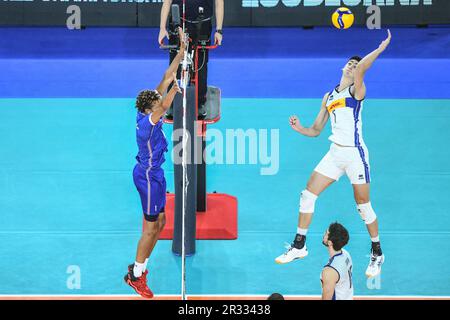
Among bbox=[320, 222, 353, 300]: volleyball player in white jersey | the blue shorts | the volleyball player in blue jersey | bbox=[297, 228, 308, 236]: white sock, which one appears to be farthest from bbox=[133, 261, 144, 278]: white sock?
bbox=[320, 222, 353, 300]: volleyball player in white jersey

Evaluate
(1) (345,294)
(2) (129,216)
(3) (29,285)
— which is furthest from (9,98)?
(1) (345,294)

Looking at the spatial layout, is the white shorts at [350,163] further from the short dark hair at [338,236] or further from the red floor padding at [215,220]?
the red floor padding at [215,220]

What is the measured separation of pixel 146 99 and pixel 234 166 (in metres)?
3.75

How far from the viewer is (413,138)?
1216 cm

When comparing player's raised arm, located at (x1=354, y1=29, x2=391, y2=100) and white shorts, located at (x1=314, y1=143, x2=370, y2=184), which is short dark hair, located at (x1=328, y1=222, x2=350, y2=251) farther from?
player's raised arm, located at (x1=354, y1=29, x2=391, y2=100)

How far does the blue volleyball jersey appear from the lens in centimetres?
789

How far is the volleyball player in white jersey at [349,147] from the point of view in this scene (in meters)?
8.06

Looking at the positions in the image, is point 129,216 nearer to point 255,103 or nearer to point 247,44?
point 255,103

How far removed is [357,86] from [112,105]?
6.67 meters

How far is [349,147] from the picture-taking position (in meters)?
8.16

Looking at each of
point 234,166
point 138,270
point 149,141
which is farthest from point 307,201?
point 234,166

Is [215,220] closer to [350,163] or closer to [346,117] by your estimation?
[350,163]

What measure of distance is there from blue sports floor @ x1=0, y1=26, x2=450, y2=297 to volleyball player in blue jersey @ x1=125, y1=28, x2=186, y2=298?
271mm

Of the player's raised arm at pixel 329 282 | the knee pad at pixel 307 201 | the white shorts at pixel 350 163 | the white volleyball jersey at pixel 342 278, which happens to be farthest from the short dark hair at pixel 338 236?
the knee pad at pixel 307 201
